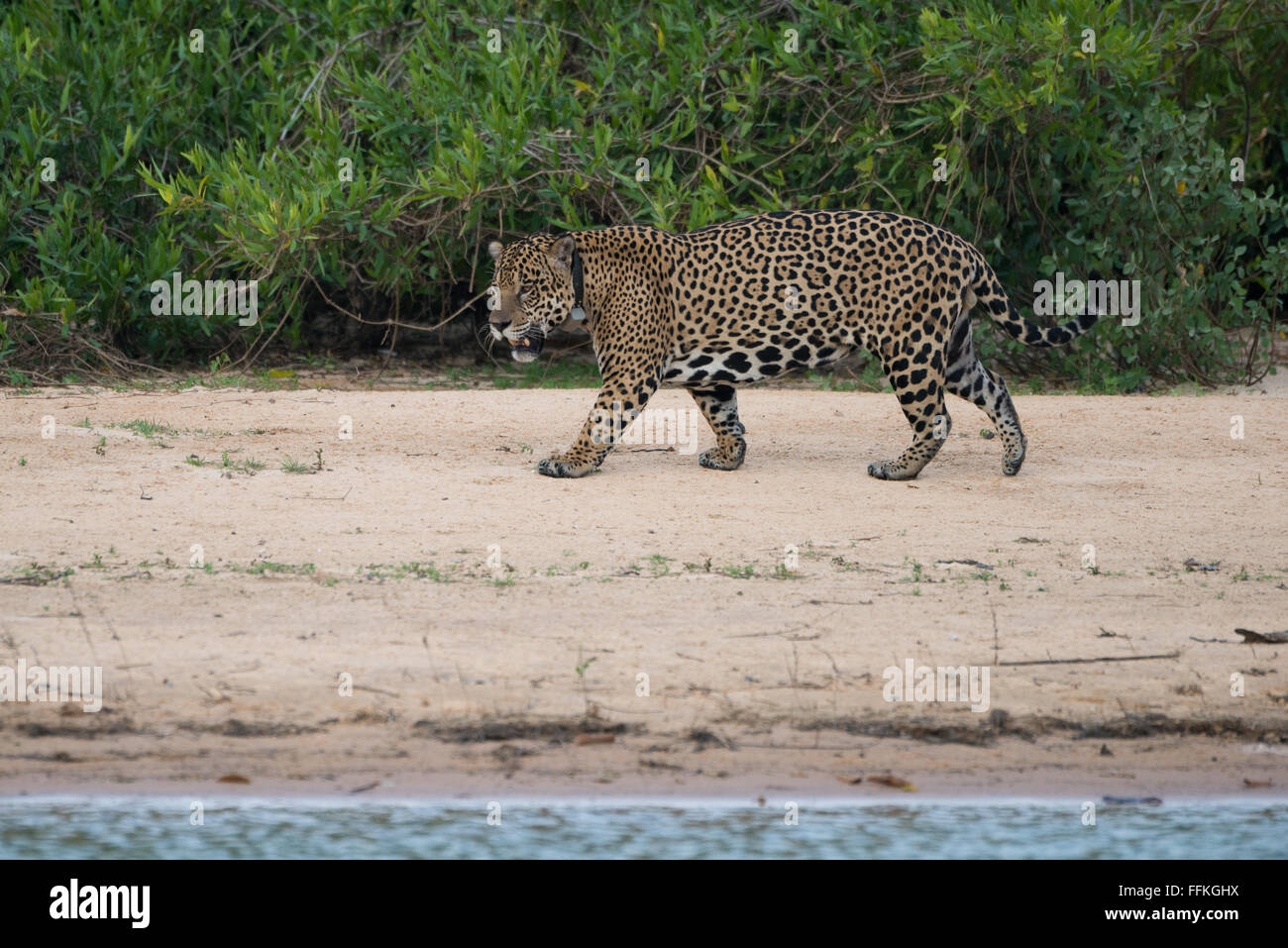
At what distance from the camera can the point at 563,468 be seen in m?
8.80

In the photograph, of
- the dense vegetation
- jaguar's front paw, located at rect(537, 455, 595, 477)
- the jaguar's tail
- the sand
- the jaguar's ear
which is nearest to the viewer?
the sand

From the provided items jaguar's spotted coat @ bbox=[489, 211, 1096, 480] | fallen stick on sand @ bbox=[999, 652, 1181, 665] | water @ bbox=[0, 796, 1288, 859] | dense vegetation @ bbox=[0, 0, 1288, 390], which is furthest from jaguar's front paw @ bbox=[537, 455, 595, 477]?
water @ bbox=[0, 796, 1288, 859]

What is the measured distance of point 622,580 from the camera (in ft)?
22.9

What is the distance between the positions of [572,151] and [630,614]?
21.7 feet

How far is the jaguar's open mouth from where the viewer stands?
9000 millimetres

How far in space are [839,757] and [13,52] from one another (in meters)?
10.3

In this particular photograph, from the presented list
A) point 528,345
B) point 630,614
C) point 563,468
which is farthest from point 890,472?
point 630,614

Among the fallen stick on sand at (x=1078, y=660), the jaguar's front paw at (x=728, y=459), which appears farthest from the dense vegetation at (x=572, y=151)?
the fallen stick on sand at (x=1078, y=660)

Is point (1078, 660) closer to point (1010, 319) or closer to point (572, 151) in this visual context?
point (1010, 319)

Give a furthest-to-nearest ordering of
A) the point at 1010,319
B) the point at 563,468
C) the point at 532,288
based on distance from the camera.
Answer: the point at 1010,319 → the point at 532,288 → the point at 563,468

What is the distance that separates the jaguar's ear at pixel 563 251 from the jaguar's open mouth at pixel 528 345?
0.38 meters

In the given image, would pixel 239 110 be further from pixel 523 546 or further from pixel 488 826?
pixel 488 826

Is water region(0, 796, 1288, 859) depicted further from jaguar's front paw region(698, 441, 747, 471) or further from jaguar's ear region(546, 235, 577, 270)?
jaguar's ear region(546, 235, 577, 270)
